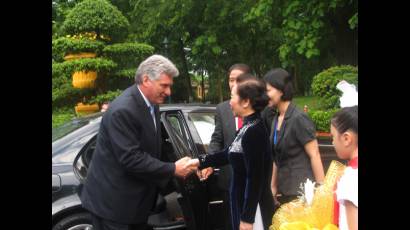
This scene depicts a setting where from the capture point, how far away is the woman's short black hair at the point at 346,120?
234 cm

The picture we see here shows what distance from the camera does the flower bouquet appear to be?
2.51m

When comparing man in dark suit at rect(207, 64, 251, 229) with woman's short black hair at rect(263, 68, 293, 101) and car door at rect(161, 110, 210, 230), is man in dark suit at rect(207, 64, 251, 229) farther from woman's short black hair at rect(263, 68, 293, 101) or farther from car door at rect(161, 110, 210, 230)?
woman's short black hair at rect(263, 68, 293, 101)

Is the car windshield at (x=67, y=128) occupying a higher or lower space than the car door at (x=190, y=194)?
higher

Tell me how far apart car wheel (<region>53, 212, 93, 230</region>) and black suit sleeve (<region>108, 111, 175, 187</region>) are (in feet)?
5.07

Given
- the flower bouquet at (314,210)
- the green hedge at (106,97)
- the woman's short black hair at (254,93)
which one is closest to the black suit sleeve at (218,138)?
the woman's short black hair at (254,93)

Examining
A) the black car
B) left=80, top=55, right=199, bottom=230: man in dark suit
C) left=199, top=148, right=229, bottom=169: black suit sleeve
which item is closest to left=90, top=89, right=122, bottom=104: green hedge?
the black car

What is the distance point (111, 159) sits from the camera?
328cm

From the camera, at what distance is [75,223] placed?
4566mm

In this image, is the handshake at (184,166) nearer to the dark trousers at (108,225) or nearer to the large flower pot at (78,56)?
the dark trousers at (108,225)

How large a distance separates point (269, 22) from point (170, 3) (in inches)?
145

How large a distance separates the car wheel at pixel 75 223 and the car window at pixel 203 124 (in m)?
1.33

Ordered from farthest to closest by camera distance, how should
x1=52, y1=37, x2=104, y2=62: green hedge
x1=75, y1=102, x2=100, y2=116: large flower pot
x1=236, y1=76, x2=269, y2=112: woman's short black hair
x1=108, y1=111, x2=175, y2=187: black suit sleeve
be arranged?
1. x1=75, y1=102, x2=100, y2=116: large flower pot
2. x1=52, y1=37, x2=104, y2=62: green hedge
3. x1=236, y1=76, x2=269, y2=112: woman's short black hair
4. x1=108, y1=111, x2=175, y2=187: black suit sleeve
